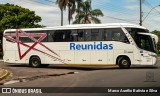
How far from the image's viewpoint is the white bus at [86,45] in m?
26.2

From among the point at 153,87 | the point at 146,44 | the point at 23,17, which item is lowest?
the point at 153,87

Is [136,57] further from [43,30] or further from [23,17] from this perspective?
[23,17]

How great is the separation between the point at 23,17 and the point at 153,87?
4764 cm

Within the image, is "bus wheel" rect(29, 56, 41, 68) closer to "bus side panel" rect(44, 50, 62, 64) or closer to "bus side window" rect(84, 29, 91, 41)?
"bus side panel" rect(44, 50, 62, 64)

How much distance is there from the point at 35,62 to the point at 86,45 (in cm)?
463

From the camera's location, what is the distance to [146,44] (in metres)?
26.4

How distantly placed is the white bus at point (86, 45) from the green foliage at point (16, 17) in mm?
29913

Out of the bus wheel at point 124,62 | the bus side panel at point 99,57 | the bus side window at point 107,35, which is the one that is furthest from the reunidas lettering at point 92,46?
the bus wheel at point 124,62

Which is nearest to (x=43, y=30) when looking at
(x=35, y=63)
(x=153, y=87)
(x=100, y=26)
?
(x=35, y=63)

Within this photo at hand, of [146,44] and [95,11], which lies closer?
[146,44]

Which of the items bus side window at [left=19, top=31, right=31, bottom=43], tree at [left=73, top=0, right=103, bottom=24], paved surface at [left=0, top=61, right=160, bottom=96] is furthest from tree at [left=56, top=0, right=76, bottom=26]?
paved surface at [left=0, top=61, right=160, bottom=96]

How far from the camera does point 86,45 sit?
88.7 feet

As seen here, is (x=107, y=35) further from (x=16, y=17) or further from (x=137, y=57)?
(x=16, y=17)

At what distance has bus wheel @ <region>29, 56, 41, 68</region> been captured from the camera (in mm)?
28891
